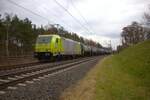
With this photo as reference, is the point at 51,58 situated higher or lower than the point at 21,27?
lower

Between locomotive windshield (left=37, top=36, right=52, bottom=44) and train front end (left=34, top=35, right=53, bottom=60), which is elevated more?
locomotive windshield (left=37, top=36, right=52, bottom=44)

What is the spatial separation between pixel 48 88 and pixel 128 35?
8591cm

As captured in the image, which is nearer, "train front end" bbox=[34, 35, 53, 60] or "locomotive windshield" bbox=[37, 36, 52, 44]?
"train front end" bbox=[34, 35, 53, 60]

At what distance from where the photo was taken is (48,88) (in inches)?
426

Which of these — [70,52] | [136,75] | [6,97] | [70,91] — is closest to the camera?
[6,97]

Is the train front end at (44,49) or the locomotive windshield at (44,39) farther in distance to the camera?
the locomotive windshield at (44,39)

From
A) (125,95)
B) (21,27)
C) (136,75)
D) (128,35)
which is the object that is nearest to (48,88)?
(125,95)

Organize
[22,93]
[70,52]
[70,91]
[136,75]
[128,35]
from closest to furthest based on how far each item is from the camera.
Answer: [22,93] → [70,91] → [136,75] → [70,52] → [128,35]

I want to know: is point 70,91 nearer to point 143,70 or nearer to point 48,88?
point 48,88

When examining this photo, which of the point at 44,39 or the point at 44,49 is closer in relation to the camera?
the point at 44,49

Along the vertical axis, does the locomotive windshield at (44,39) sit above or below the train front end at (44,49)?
above

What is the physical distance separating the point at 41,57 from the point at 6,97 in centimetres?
2101

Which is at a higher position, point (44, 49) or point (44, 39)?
point (44, 39)

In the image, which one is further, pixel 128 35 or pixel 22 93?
pixel 128 35
